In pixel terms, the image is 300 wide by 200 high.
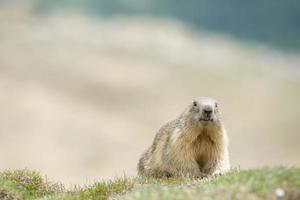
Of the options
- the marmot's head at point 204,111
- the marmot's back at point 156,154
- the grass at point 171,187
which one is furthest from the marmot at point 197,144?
the grass at point 171,187

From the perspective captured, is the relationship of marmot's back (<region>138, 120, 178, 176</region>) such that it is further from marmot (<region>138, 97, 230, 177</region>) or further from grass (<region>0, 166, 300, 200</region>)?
grass (<region>0, 166, 300, 200</region>)

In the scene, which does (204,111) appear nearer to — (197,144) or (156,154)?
(197,144)

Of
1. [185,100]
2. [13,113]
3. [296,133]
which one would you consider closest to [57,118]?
[13,113]

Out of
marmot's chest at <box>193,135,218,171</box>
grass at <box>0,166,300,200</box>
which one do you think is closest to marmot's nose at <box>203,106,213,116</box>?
marmot's chest at <box>193,135,218,171</box>

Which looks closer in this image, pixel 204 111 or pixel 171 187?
pixel 171 187

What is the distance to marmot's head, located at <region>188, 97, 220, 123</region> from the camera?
21.1 metres

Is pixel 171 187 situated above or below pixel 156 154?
below

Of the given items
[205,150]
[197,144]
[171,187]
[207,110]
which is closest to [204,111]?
[207,110]

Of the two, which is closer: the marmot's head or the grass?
the grass

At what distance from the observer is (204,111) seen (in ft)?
69.3

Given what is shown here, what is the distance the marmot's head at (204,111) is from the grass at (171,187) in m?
1.53

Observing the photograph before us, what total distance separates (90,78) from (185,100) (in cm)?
1965

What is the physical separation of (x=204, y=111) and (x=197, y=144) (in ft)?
2.77

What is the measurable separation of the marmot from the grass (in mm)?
828
